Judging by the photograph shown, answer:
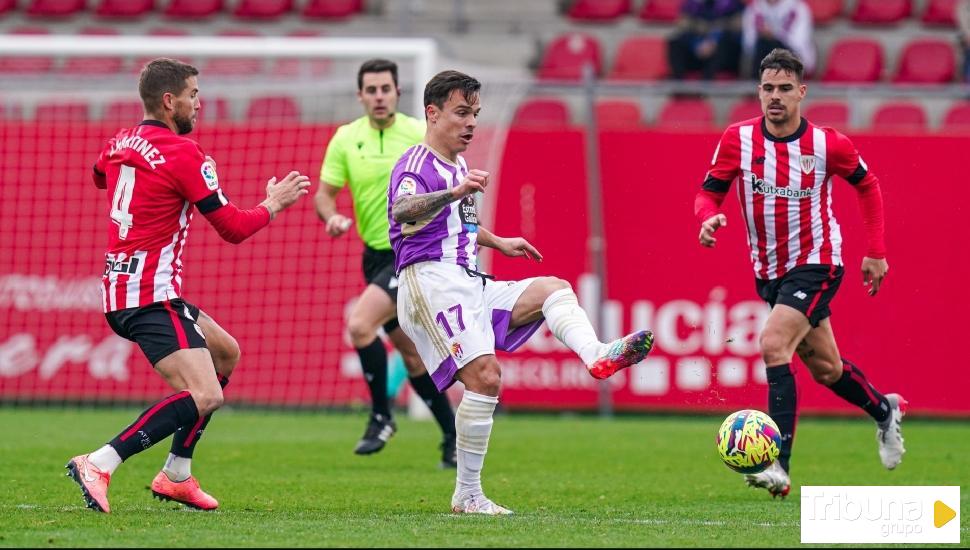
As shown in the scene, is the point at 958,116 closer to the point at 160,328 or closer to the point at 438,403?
the point at 438,403

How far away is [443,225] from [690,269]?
744 centimetres

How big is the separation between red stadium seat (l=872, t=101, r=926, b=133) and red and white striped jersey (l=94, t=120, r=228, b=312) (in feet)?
32.6

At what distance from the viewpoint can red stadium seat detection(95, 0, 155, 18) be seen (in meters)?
19.6

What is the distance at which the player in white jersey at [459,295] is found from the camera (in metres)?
7.25

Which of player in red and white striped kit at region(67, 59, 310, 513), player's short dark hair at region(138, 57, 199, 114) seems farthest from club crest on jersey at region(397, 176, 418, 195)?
player's short dark hair at region(138, 57, 199, 114)

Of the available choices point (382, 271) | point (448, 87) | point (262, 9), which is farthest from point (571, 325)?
point (262, 9)

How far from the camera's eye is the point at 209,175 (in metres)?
7.21

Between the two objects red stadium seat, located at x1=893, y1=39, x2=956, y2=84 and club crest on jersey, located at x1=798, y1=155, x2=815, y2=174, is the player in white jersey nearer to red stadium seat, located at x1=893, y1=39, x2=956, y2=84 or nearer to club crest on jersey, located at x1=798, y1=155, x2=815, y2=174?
club crest on jersey, located at x1=798, y1=155, x2=815, y2=174

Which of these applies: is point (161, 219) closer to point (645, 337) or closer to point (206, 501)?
point (206, 501)

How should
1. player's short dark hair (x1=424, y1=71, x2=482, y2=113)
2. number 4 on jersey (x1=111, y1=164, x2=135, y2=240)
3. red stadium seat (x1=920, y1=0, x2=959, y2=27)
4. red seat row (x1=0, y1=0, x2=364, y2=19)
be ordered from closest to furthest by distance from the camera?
number 4 on jersey (x1=111, y1=164, x2=135, y2=240), player's short dark hair (x1=424, y1=71, x2=482, y2=113), red stadium seat (x1=920, y1=0, x2=959, y2=27), red seat row (x1=0, y1=0, x2=364, y2=19)

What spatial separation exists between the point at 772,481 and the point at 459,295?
2158mm

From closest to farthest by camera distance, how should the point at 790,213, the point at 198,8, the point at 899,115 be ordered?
the point at 790,213 < the point at 899,115 < the point at 198,8

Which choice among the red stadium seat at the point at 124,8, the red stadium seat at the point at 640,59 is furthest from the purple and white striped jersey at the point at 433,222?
the red stadium seat at the point at 124,8

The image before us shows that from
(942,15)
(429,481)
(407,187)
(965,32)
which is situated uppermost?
(942,15)
